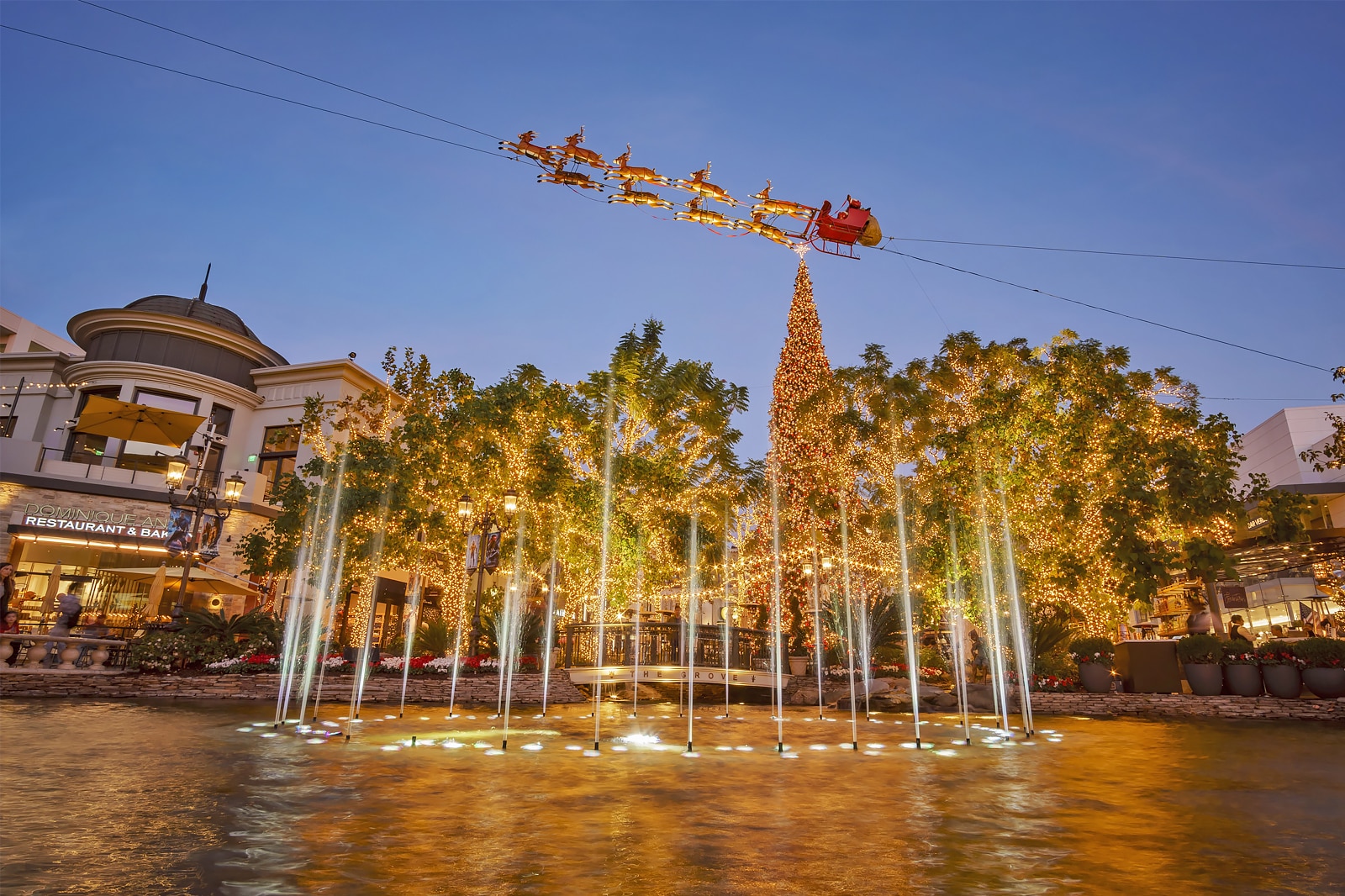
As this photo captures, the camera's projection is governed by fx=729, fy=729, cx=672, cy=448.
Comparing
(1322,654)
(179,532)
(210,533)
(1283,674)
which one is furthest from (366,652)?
(1322,654)

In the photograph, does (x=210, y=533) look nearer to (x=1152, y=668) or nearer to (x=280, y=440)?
(x=280, y=440)

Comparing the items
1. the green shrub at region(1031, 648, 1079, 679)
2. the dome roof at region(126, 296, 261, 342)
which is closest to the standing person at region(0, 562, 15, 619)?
the dome roof at region(126, 296, 261, 342)

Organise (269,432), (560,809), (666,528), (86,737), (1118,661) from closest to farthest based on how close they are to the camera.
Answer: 1. (560,809)
2. (86,737)
3. (1118,661)
4. (666,528)
5. (269,432)

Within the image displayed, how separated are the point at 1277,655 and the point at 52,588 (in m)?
38.3

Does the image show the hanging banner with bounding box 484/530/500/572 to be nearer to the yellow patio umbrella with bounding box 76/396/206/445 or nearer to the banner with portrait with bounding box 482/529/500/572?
the banner with portrait with bounding box 482/529/500/572

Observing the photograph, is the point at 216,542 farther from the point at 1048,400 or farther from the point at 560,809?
the point at 1048,400

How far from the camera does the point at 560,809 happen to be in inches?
233

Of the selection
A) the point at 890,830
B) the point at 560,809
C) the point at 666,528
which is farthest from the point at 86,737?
the point at 666,528

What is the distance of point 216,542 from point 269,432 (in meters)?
17.2

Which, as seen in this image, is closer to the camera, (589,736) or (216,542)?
(589,736)

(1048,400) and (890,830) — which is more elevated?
(1048,400)

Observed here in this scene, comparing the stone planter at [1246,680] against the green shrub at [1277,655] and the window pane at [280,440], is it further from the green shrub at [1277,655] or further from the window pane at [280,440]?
the window pane at [280,440]

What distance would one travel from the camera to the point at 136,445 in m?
31.2

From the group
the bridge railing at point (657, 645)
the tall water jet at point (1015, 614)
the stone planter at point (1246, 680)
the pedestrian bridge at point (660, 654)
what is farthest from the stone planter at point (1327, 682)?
the bridge railing at point (657, 645)
